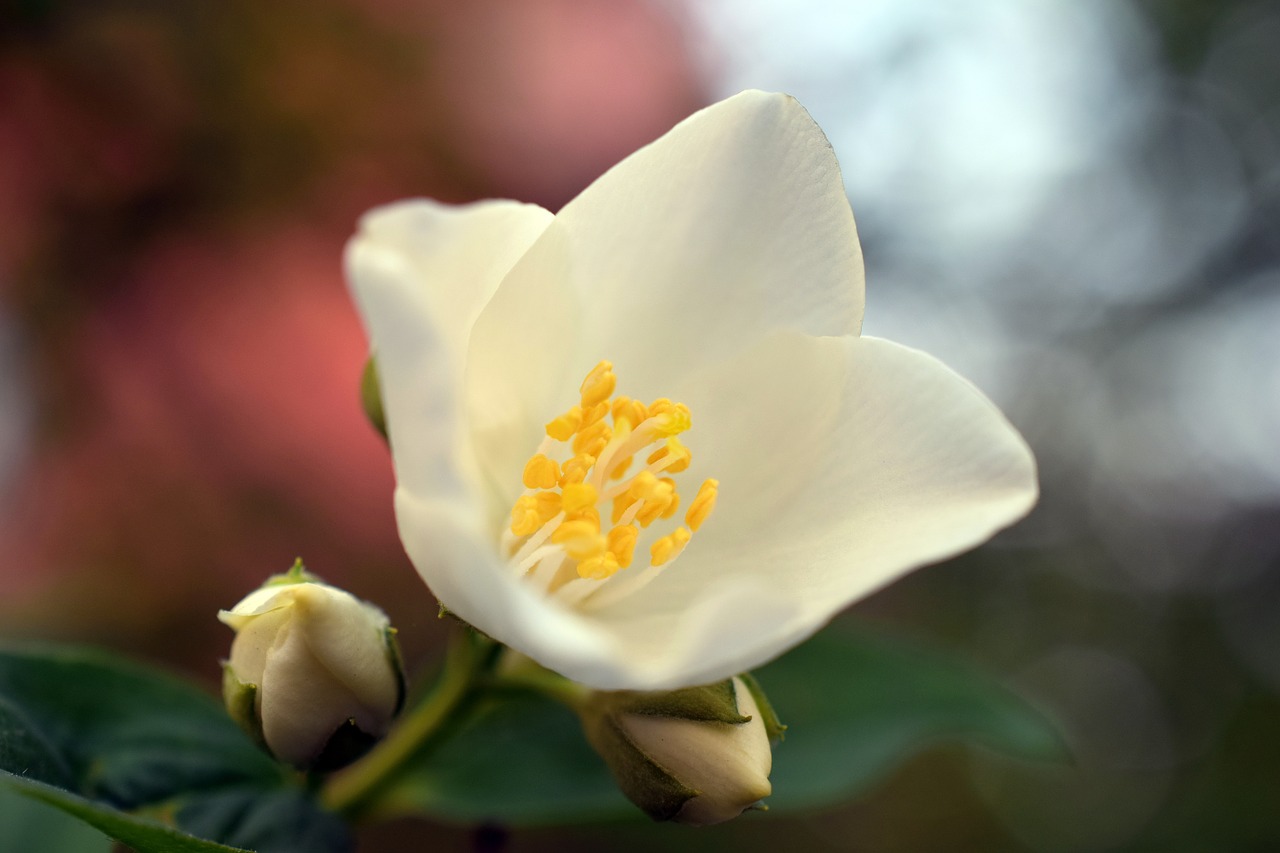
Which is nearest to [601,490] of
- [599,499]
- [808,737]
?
[599,499]

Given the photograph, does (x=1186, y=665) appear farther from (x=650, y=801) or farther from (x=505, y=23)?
(x=650, y=801)

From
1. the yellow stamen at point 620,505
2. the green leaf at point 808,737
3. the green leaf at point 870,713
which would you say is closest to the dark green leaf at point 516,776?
the green leaf at point 808,737

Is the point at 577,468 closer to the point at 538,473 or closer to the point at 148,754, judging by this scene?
the point at 538,473

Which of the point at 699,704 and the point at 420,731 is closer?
the point at 699,704

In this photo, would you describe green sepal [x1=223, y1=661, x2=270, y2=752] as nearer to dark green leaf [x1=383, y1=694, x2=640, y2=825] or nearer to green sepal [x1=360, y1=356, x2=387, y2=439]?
green sepal [x1=360, y1=356, x2=387, y2=439]

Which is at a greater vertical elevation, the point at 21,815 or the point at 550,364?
the point at 550,364

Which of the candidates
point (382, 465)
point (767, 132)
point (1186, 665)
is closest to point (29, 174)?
point (382, 465)

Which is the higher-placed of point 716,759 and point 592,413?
point 592,413
